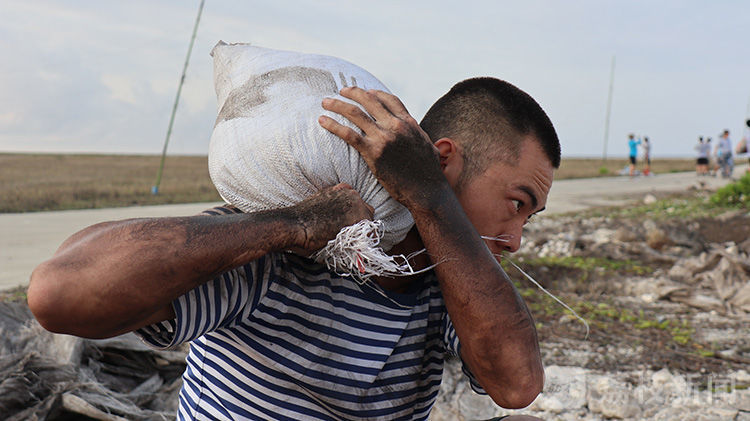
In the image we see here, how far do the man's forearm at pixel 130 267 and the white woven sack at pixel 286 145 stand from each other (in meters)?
0.20

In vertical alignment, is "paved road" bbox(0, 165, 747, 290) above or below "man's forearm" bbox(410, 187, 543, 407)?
below

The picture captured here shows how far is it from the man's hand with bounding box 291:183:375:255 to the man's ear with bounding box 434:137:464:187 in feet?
1.04

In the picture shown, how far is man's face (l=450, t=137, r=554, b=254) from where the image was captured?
5.41 ft

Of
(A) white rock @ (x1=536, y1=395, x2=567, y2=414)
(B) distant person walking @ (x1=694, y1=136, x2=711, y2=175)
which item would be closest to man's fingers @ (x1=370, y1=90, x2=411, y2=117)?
(A) white rock @ (x1=536, y1=395, x2=567, y2=414)

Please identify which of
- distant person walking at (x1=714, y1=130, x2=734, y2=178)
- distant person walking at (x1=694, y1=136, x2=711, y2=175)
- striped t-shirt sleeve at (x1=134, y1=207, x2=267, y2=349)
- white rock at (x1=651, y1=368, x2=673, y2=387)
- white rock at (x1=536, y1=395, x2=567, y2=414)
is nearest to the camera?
striped t-shirt sleeve at (x1=134, y1=207, x2=267, y2=349)

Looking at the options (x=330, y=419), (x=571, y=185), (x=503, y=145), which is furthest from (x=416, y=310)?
(x=571, y=185)

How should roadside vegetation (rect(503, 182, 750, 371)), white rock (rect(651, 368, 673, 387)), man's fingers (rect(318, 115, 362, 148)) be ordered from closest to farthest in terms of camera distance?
man's fingers (rect(318, 115, 362, 148)), white rock (rect(651, 368, 673, 387)), roadside vegetation (rect(503, 182, 750, 371))

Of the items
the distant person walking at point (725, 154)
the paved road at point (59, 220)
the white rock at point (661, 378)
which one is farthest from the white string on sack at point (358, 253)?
the distant person walking at point (725, 154)

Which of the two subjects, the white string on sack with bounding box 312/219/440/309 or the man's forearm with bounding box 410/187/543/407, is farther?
the man's forearm with bounding box 410/187/543/407

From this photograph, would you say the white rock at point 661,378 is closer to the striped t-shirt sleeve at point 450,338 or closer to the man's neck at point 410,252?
the striped t-shirt sleeve at point 450,338

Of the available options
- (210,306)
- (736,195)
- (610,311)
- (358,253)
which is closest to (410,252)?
(358,253)

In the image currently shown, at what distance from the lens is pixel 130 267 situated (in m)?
1.14

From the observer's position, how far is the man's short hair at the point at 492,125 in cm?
167

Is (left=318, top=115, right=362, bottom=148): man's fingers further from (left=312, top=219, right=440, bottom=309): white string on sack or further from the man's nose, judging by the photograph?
the man's nose
